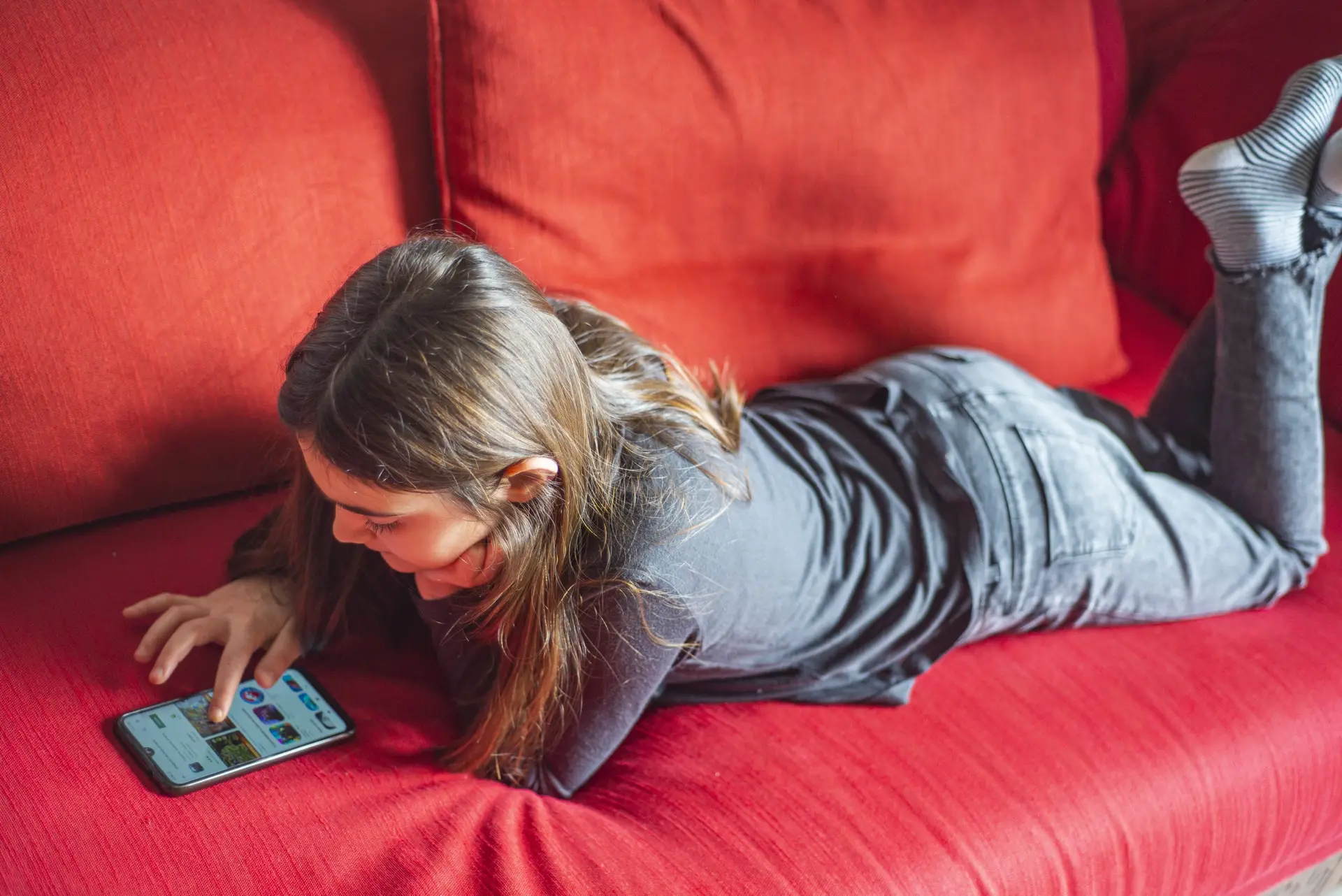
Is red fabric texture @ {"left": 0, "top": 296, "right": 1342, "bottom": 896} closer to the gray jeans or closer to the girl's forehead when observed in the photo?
the gray jeans

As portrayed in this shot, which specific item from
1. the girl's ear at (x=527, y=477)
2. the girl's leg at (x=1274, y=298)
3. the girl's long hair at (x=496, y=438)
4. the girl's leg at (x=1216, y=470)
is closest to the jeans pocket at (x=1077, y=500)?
the girl's leg at (x=1216, y=470)

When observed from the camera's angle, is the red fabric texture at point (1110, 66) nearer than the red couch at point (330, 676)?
No

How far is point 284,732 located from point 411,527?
205 mm

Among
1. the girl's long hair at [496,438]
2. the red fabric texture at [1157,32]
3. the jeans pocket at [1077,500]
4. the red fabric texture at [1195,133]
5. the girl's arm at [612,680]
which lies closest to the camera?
the girl's long hair at [496,438]

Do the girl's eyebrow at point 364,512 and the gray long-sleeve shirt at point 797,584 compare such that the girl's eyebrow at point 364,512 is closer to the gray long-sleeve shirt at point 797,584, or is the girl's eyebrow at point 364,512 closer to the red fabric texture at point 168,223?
the gray long-sleeve shirt at point 797,584

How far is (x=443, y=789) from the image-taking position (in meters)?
0.84

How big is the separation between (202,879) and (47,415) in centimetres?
40

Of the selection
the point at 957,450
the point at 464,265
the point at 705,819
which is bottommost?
the point at 705,819

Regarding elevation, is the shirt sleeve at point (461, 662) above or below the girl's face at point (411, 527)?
below

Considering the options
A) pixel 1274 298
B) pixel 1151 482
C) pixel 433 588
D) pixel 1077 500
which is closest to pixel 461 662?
pixel 433 588

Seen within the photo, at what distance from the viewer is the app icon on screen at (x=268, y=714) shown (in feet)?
2.83

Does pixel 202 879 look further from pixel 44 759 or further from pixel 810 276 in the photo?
pixel 810 276

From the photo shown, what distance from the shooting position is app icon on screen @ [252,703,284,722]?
0.86 metres

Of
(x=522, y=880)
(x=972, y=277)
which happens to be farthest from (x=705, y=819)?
(x=972, y=277)
